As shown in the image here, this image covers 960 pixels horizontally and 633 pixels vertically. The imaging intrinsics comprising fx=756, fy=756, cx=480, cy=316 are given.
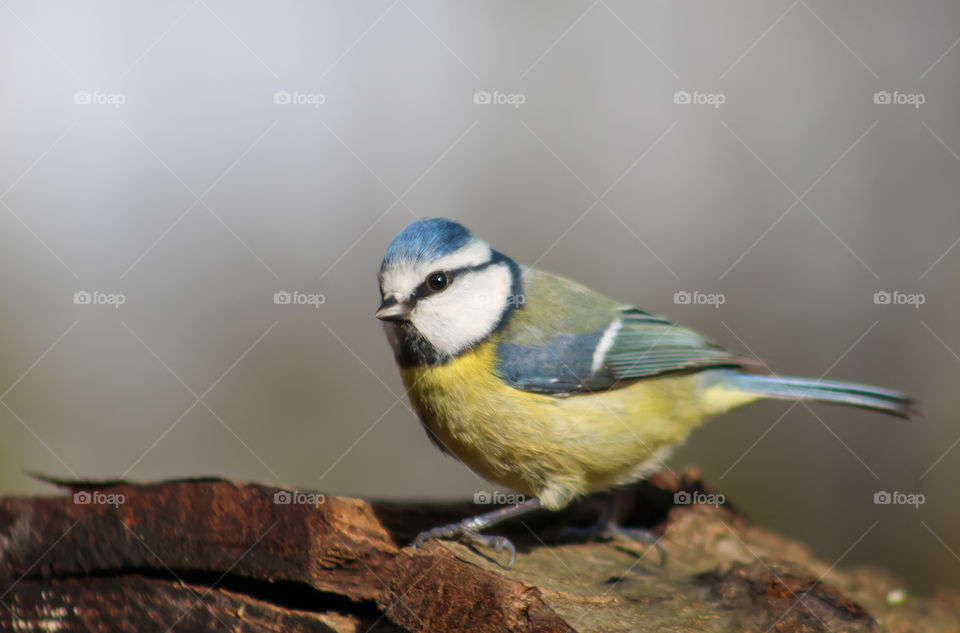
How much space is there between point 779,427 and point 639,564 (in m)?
2.58

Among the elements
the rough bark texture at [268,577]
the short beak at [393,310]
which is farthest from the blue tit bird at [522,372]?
the rough bark texture at [268,577]

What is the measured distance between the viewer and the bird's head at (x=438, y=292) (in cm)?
206

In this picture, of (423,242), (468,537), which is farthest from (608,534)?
(423,242)

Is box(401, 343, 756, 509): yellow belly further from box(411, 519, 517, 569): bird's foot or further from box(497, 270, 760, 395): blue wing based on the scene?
box(411, 519, 517, 569): bird's foot

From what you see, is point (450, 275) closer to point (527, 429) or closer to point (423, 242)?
point (423, 242)

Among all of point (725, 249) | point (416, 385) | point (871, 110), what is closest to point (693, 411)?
point (416, 385)

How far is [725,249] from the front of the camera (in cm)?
471

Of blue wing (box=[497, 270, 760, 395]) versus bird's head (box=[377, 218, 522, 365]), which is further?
blue wing (box=[497, 270, 760, 395])

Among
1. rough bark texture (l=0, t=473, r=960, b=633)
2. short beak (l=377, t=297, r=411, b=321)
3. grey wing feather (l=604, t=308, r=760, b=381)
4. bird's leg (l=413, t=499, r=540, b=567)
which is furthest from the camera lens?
grey wing feather (l=604, t=308, r=760, b=381)

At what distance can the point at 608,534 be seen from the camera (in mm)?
2451

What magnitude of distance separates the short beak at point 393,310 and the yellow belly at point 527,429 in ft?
0.63

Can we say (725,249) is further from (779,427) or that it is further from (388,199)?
(388,199)

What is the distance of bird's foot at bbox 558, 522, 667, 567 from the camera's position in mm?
2398

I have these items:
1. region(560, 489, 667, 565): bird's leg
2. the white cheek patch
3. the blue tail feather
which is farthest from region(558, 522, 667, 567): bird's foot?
the white cheek patch
